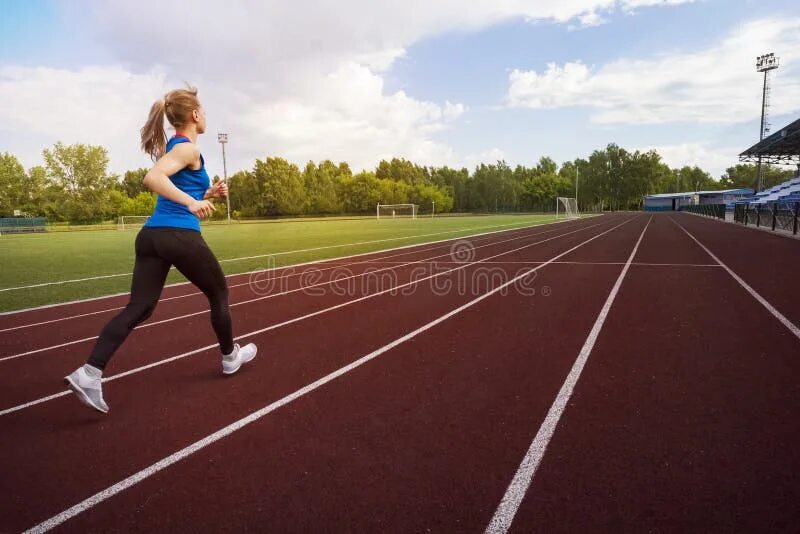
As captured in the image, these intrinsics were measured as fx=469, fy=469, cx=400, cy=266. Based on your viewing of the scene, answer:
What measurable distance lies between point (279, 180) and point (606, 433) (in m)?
85.4

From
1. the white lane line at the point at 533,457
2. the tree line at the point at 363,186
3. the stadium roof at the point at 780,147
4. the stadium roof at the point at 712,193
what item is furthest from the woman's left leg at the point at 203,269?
the stadium roof at the point at 712,193

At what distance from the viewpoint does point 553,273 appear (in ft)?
35.0

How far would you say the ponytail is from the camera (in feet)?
11.6

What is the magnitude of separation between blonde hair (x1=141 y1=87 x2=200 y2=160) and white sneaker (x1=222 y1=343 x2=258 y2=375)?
1.82m

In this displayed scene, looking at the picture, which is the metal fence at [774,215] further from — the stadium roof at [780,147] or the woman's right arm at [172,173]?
the woman's right arm at [172,173]

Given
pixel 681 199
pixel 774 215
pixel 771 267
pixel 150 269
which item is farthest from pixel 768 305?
pixel 681 199

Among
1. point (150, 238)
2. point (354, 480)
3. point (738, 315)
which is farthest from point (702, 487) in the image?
point (738, 315)

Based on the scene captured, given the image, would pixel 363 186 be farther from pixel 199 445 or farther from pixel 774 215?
pixel 199 445

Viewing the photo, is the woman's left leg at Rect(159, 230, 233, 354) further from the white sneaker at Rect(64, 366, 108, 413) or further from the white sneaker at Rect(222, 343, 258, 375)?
the white sneaker at Rect(64, 366, 108, 413)

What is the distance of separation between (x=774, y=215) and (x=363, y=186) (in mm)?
76680

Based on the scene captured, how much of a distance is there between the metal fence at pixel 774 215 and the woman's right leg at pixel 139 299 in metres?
25.2

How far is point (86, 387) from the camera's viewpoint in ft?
10.9

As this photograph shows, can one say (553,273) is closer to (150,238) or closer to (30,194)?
(150,238)

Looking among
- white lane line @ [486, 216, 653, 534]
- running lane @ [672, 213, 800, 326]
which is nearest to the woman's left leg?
white lane line @ [486, 216, 653, 534]
